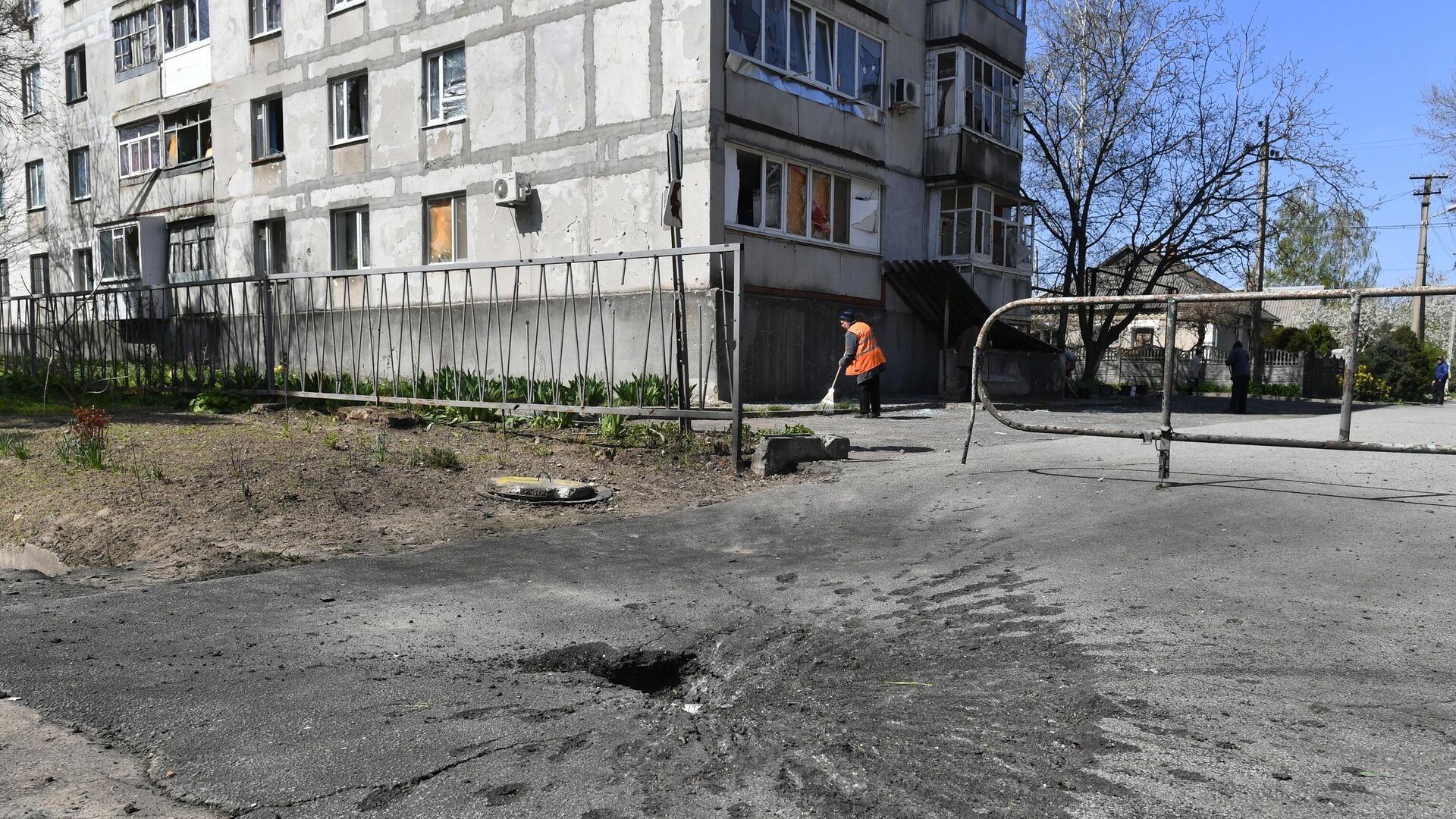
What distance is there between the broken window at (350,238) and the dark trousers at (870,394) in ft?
40.8

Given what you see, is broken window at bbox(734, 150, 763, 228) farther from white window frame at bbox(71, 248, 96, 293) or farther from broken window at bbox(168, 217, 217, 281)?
white window frame at bbox(71, 248, 96, 293)

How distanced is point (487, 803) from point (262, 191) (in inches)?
919

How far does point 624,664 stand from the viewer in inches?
151

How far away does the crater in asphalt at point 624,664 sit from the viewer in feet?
12.3

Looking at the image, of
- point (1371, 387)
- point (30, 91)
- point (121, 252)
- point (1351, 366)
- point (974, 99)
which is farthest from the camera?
point (1371, 387)

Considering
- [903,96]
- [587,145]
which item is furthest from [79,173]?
[903,96]

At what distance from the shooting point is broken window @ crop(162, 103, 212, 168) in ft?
79.2

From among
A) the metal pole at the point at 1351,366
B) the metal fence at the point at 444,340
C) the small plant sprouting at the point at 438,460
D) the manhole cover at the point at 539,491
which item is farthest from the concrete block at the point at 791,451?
the metal pole at the point at 1351,366

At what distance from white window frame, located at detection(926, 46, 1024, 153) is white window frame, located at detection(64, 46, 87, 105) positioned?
79.4 feet

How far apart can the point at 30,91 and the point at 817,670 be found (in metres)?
35.8

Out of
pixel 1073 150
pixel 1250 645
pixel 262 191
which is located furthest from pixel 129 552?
pixel 1073 150

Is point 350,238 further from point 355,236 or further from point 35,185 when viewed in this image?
point 35,185

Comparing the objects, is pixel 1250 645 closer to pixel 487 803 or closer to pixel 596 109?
pixel 487 803

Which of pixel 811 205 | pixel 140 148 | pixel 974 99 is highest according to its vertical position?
pixel 974 99
